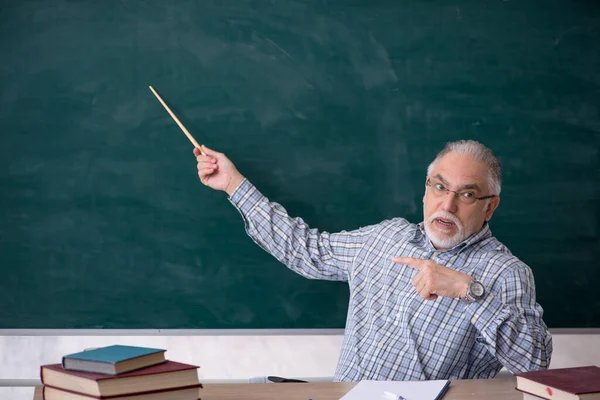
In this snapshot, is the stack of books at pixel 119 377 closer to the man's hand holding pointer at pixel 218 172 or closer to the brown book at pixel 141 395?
the brown book at pixel 141 395

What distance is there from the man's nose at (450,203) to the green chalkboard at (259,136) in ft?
1.14

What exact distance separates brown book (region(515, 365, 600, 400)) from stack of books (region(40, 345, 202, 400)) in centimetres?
77

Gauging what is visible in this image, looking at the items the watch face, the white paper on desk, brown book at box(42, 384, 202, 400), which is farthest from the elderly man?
brown book at box(42, 384, 202, 400)

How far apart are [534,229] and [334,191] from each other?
804mm

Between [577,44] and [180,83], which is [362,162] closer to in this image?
[180,83]

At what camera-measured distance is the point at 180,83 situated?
262 centimetres

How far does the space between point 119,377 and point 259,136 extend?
1.34 m

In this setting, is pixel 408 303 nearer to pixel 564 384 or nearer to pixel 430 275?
pixel 430 275

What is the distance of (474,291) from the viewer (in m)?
2.07

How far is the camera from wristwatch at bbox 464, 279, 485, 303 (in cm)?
206

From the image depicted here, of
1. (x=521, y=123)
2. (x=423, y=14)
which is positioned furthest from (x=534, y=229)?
(x=423, y=14)

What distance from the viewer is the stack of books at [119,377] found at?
1.50 m

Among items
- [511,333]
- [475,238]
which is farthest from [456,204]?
[511,333]

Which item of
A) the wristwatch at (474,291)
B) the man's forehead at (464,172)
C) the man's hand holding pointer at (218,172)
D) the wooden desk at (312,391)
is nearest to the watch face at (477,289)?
the wristwatch at (474,291)
